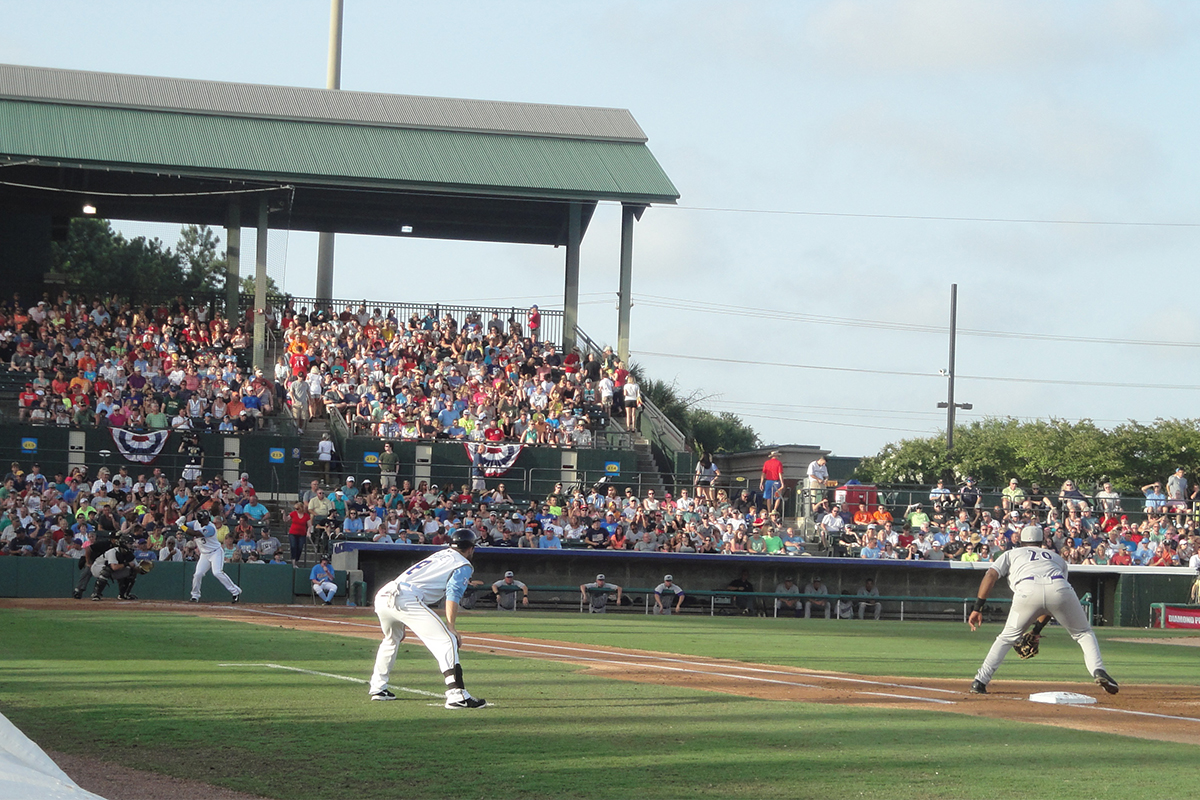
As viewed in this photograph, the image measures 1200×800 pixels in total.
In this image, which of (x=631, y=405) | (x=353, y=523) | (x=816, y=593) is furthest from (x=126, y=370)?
(x=816, y=593)

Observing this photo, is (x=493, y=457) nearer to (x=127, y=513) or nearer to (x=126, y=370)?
(x=127, y=513)

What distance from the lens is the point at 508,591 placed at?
29.1 m

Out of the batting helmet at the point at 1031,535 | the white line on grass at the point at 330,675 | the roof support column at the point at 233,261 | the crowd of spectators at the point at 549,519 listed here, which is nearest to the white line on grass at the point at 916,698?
the batting helmet at the point at 1031,535

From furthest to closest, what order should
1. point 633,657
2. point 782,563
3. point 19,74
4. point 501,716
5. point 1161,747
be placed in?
point 19,74
point 782,563
point 633,657
point 501,716
point 1161,747

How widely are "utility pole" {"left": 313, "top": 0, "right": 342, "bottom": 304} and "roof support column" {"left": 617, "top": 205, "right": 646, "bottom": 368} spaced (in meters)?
9.22

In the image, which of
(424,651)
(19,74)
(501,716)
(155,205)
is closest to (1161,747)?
(501,716)

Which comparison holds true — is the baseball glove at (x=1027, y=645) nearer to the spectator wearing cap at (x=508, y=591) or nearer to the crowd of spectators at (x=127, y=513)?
the spectator wearing cap at (x=508, y=591)

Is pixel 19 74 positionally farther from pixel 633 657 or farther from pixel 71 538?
pixel 633 657

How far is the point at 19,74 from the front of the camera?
127ft

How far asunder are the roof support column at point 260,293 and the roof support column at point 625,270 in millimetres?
10022

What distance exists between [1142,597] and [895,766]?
26.4 m

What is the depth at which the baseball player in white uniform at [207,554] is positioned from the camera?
83.8 feet

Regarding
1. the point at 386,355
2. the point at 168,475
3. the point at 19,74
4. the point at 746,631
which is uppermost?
the point at 19,74

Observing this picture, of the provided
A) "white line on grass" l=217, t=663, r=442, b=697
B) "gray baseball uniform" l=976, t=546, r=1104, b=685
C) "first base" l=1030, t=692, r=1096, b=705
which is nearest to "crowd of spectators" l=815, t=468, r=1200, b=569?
"first base" l=1030, t=692, r=1096, b=705
